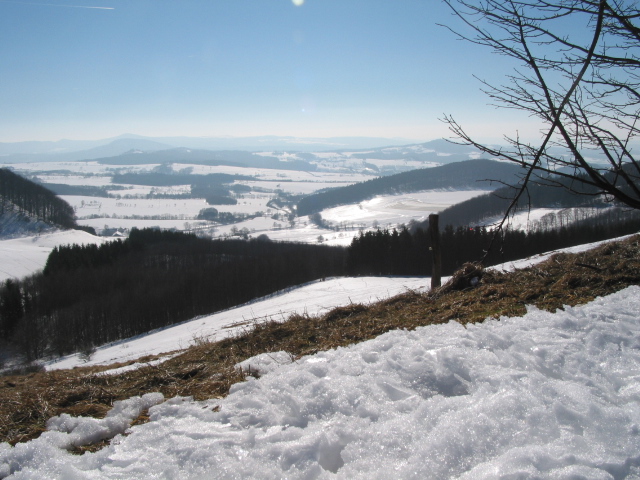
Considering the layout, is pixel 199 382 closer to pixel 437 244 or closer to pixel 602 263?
pixel 602 263

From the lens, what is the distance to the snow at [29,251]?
6131 centimetres

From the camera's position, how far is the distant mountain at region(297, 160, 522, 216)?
154 metres

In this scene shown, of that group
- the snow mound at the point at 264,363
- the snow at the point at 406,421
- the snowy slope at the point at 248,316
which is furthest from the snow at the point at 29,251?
the snow at the point at 406,421

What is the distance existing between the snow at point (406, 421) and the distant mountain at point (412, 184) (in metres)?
147

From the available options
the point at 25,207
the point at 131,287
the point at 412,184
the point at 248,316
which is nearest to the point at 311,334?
the point at 248,316

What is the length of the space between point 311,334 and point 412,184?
16287 centimetres

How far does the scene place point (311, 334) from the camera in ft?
14.7

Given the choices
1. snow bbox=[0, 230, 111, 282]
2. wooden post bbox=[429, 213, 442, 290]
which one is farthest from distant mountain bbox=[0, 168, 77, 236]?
wooden post bbox=[429, 213, 442, 290]

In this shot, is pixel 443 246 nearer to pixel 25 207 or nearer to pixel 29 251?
pixel 29 251

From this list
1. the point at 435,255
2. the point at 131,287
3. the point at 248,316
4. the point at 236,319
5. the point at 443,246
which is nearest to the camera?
the point at 435,255

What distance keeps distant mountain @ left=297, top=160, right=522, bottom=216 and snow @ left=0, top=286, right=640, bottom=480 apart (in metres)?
147

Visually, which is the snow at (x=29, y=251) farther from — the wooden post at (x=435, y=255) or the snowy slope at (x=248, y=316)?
the wooden post at (x=435, y=255)

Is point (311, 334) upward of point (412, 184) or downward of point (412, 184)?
downward

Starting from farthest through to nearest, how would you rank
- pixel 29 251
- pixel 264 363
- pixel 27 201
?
pixel 27 201 → pixel 29 251 → pixel 264 363
